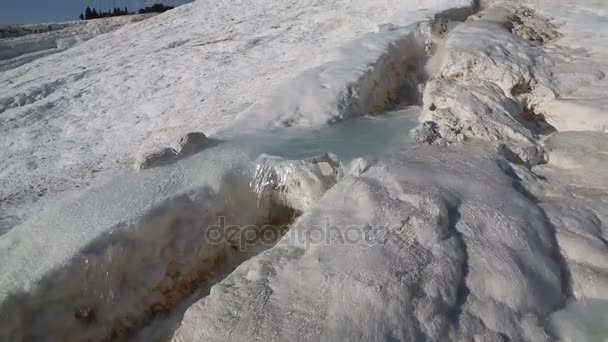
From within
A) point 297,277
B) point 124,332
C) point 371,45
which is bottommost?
point 124,332

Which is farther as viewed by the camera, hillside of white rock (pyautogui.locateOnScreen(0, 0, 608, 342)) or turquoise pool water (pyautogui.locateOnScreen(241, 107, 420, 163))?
turquoise pool water (pyautogui.locateOnScreen(241, 107, 420, 163))

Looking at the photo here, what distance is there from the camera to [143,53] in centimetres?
884

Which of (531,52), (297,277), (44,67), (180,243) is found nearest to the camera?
(297,277)

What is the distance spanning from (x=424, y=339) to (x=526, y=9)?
7.06 m

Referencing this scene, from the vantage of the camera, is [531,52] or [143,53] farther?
[143,53]

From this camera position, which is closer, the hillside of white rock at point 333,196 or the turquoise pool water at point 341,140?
the hillside of white rock at point 333,196

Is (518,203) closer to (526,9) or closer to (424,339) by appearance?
(424,339)

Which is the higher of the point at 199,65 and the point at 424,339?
the point at 199,65


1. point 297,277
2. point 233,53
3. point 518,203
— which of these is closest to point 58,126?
point 233,53

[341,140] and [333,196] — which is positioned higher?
[333,196]

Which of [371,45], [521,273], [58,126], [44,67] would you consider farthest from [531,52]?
[44,67]

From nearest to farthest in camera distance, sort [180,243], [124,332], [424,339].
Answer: [424,339] < [124,332] < [180,243]

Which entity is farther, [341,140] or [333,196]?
[341,140]

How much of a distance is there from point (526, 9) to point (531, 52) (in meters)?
2.29
